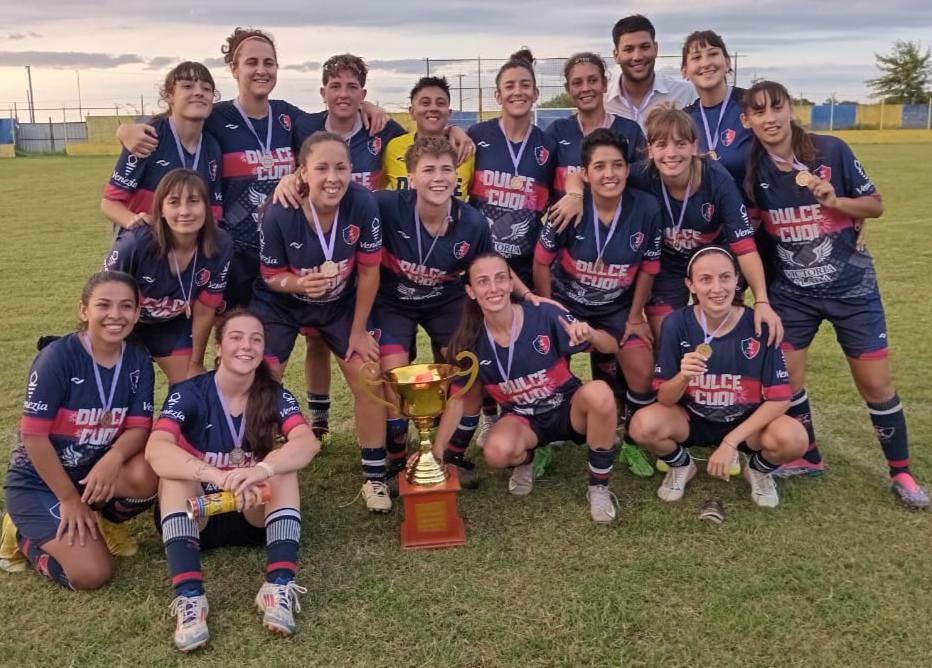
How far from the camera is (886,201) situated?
45.4ft

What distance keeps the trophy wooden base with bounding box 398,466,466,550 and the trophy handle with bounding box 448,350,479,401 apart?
1.26 ft

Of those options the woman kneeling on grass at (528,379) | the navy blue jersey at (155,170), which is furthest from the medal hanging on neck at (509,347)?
the navy blue jersey at (155,170)

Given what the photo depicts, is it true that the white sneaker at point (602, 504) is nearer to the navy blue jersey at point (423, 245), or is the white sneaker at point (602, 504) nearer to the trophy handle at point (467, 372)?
the trophy handle at point (467, 372)

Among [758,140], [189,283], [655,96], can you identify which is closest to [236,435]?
[189,283]

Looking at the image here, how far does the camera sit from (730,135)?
153 inches

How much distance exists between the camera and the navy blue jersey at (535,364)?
3549 millimetres

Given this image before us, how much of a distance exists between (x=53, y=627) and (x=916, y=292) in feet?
23.5

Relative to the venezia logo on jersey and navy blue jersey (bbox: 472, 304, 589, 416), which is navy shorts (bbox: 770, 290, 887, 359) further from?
the venezia logo on jersey

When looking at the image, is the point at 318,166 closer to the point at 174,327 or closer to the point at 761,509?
the point at 174,327

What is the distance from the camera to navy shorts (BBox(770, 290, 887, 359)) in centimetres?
356

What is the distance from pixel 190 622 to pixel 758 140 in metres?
2.93

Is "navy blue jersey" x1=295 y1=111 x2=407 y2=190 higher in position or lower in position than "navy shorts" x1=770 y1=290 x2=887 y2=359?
higher

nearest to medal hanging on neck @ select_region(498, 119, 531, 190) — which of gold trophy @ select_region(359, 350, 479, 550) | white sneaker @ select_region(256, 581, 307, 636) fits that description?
gold trophy @ select_region(359, 350, 479, 550)

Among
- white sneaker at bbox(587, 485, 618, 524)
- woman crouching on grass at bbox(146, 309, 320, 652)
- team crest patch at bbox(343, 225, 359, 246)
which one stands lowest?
white sneaker at bbox(587, 485, 618, 524)
